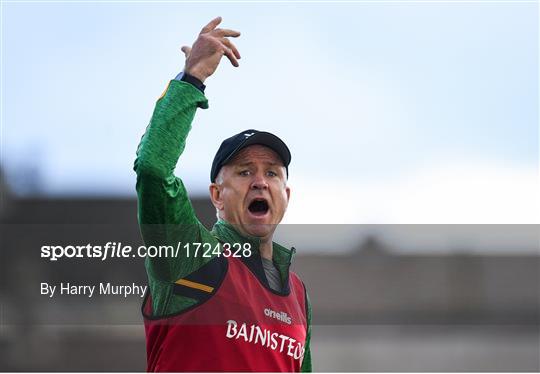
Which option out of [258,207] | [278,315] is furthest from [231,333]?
[258,207]

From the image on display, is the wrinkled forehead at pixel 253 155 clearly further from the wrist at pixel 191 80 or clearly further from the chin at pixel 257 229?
the wrist at pixel 191 80

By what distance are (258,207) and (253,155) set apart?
0.24m

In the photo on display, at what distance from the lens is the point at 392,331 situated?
6289 millimetres

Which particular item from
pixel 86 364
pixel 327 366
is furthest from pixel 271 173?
pixel 86 364

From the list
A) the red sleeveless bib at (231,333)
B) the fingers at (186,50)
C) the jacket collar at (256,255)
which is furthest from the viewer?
the jacket collar at (256,255)

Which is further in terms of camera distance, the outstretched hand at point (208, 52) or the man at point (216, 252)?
the outstretched hand at point (208, 52)

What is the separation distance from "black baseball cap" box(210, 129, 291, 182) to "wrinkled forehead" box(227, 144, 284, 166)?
17 mm

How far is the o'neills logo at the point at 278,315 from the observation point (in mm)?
2851

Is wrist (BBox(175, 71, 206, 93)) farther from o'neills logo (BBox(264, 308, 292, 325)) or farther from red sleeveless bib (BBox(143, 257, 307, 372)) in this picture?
o'neills logo (BBox(264, 308, 292, 325))

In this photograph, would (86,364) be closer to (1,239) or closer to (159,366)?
(1,239)

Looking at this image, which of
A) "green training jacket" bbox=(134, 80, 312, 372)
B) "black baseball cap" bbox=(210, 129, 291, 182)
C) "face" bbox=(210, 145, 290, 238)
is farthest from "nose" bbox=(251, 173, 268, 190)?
"green training jacket" bbox=(134, 80, 312, 372)

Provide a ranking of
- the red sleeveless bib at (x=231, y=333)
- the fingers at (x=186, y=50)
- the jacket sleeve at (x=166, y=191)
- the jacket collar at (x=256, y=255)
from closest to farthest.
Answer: the jacket sleeve at (x=166, y=191)
the red sleeveless bib at (x=231, y=333)
the fingers at (x=186, y=50)
the jacket collar at (x=256, y=255)

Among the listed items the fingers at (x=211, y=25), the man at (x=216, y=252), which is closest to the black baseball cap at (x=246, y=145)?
the man at (x=216, y=252)

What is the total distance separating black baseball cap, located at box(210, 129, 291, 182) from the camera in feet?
9.77
